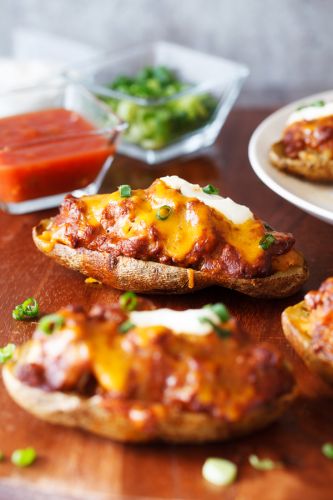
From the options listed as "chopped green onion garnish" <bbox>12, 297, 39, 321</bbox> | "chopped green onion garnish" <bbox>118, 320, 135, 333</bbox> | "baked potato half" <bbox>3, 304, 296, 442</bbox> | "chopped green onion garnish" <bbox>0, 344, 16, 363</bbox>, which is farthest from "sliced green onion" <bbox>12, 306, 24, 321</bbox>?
"chopped green onion garnish" <bbox>118, 320, 135, 333</bbox>

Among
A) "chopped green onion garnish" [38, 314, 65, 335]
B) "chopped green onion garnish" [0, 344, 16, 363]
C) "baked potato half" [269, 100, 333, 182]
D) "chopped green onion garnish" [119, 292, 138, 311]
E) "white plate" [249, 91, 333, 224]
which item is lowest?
"chopped green onion garnish" [0, 344, 16, 363]

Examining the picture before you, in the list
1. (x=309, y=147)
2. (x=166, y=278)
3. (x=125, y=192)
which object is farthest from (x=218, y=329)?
(x=309, y=147)

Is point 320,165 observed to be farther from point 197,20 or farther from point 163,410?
point 197,20

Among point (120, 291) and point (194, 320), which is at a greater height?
point (194, 320)

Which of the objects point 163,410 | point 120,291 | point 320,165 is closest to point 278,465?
point 163,410

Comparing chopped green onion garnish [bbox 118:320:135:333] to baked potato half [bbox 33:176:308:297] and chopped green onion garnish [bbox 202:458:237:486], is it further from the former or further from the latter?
baked potato half [bbox 33:176:308:297]

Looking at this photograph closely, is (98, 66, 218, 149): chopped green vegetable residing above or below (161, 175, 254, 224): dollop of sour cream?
below
